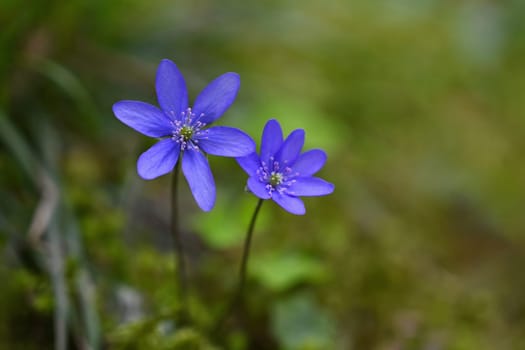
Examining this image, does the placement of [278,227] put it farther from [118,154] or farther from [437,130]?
[437,130]

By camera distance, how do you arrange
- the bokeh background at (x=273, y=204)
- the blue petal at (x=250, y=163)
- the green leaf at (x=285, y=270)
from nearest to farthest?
1. the blue petal at (x=250, y=163)
2. the bokeh background at (x=273, y=204)
3. the green leaf at (x=285, y=270)

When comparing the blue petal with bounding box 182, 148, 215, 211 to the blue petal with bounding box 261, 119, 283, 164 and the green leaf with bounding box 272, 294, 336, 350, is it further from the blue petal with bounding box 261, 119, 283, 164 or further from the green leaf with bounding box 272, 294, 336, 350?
the green leaf with bounding box 272, 294, 336, 350

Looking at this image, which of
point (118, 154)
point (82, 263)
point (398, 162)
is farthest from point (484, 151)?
point (82, 263)

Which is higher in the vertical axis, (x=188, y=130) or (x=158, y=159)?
(x=188, y=130)

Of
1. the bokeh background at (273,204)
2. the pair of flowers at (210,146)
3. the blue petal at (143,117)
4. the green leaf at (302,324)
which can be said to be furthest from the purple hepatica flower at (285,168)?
the green leaf at (302,324)

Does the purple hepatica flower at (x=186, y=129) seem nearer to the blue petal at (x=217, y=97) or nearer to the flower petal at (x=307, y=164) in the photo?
the blue petal at (x=217, y=97)

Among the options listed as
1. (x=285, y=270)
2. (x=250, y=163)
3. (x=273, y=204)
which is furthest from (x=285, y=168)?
(x=273, y=204)

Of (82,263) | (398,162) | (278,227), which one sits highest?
(398,162)

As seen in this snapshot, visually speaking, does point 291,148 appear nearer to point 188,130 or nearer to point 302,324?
point 188,130
